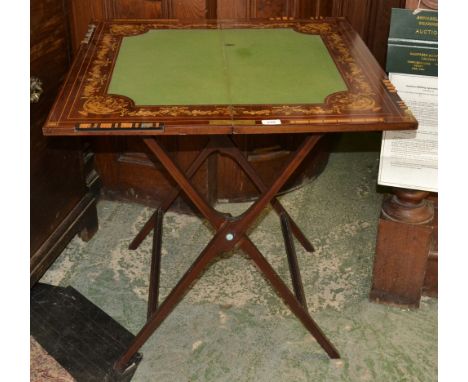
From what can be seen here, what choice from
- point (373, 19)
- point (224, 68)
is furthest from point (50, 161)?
point (373, 19)

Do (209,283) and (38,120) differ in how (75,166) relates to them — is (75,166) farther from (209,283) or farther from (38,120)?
(209,283)

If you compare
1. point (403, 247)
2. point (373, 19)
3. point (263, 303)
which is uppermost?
point (373, 19)

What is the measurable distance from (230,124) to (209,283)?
1.28 meters

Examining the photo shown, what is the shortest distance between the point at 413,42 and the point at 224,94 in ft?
2.68

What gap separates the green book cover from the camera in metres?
2.44

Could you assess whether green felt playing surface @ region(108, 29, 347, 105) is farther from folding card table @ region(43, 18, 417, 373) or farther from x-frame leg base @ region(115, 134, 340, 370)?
x-frame leg base @ region(115, 134, 340, 370)

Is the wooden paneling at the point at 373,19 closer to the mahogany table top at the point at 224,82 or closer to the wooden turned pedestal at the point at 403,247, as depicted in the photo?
the mahogany table top at the point at 224,82

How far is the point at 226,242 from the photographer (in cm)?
237

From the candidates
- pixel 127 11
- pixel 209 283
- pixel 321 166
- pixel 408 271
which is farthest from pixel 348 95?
pixel 321 166

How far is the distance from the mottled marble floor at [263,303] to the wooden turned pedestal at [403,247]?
82 millimetres

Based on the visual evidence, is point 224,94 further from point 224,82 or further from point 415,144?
point 415,144

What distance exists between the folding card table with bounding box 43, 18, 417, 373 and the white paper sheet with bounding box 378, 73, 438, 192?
9.8 inches

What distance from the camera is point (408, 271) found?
9.39 ft

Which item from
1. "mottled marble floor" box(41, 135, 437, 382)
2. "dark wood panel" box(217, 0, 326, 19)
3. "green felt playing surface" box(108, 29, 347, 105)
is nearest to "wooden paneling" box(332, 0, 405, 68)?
"dark wood panel" box(217, 0, 326, 19)
